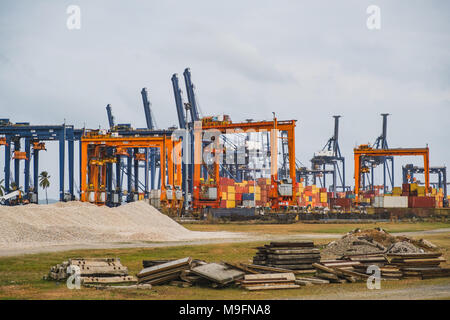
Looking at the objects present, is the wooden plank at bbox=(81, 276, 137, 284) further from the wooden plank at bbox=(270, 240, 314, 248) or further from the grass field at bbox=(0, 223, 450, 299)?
the wooden plank at bbox=(270, 240, 314, 248)

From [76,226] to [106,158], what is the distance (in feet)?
164

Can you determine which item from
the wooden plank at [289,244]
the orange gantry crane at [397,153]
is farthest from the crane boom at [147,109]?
the wooden plank at [289,244]

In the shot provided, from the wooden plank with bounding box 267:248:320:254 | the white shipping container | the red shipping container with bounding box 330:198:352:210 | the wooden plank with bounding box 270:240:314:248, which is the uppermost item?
the wooden plank with bounding box 270:240:314:248

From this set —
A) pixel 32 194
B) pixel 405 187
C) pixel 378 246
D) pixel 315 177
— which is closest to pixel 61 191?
pixel 32 194

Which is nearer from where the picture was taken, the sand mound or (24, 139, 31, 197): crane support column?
the sand mound

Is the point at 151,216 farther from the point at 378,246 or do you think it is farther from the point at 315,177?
the point at 315,177

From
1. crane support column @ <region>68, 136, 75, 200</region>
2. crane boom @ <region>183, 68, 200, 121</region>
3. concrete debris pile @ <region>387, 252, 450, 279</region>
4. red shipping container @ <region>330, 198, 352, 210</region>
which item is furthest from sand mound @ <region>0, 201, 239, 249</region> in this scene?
red shipping container @ <region>330, 198, 352, 210</region>

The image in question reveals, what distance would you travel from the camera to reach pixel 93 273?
1519 centimetres

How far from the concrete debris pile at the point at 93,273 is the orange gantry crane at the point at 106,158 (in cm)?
5105

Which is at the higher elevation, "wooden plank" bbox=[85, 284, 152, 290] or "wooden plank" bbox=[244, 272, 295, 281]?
"wooden plank" bbox=[244, 272, 295, 281]

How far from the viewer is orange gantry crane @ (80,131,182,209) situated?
236 ft

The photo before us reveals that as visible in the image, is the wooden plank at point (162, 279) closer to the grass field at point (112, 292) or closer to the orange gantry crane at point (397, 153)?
the grass field at point (112, 292)

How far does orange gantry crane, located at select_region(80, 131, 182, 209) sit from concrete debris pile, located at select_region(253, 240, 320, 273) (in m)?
50.6

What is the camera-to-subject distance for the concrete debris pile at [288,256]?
16.3m
